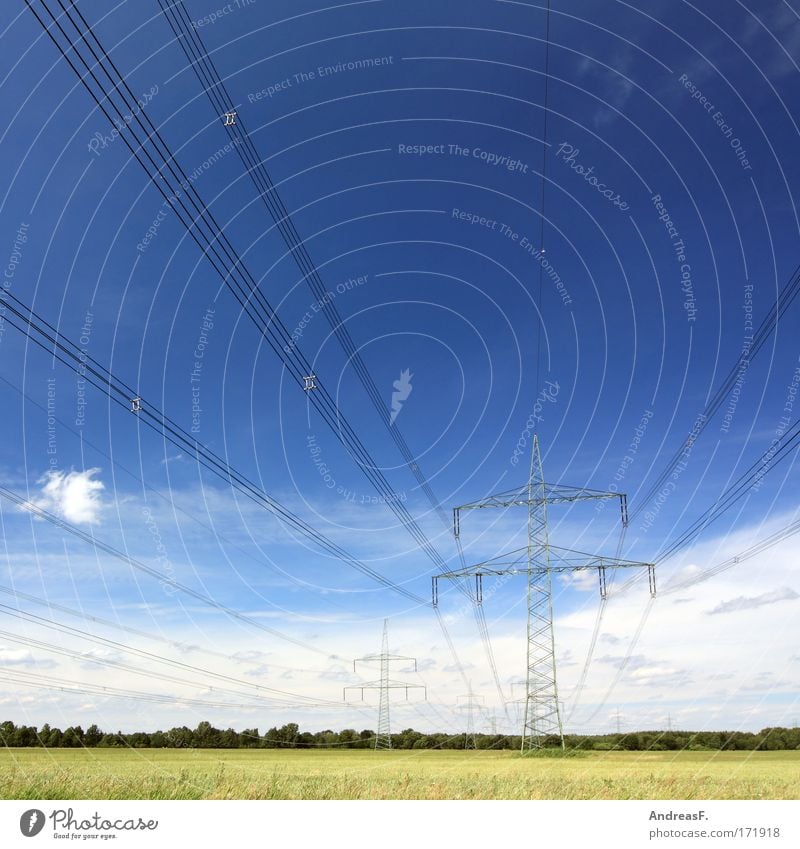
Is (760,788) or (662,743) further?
(662,743)

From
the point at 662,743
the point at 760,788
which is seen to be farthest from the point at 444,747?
the point at 760,788

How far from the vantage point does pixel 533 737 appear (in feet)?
144

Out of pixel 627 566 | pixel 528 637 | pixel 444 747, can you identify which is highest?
pixel 627 566

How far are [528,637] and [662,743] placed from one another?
65.1ft
